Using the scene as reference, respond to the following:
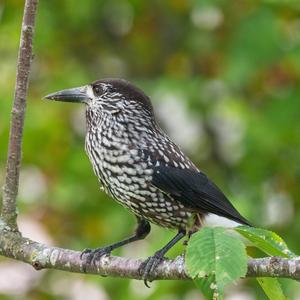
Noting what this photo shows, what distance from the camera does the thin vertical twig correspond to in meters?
3.72

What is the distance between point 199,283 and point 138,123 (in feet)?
5.51

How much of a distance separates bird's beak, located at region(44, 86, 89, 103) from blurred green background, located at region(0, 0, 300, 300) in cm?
121

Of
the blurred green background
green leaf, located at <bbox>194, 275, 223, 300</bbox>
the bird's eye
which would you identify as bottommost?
the blurred green background

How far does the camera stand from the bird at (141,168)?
4.46 metres

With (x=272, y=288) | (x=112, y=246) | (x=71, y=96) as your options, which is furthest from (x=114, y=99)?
(x=272, y=288)

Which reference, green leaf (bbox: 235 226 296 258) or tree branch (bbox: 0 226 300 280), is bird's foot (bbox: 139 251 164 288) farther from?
green leaf (bbox: 235 226 296 258)

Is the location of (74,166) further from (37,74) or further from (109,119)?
(109,119)

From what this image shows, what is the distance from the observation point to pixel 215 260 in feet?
10.1

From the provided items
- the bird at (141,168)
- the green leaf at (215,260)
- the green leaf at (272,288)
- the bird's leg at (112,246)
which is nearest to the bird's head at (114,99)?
the bird at (141,168)

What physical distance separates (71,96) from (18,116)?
83cm

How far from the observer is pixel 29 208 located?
6.66m

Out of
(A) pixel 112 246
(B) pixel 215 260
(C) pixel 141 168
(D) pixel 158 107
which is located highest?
(B) pixel 215 260

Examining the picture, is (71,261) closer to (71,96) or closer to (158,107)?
(71,96)

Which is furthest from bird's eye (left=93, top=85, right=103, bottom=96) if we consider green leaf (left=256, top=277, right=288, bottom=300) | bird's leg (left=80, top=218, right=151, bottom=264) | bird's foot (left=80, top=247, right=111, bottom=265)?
green leaf (left=256, top=277, right=288, bottom=300)
